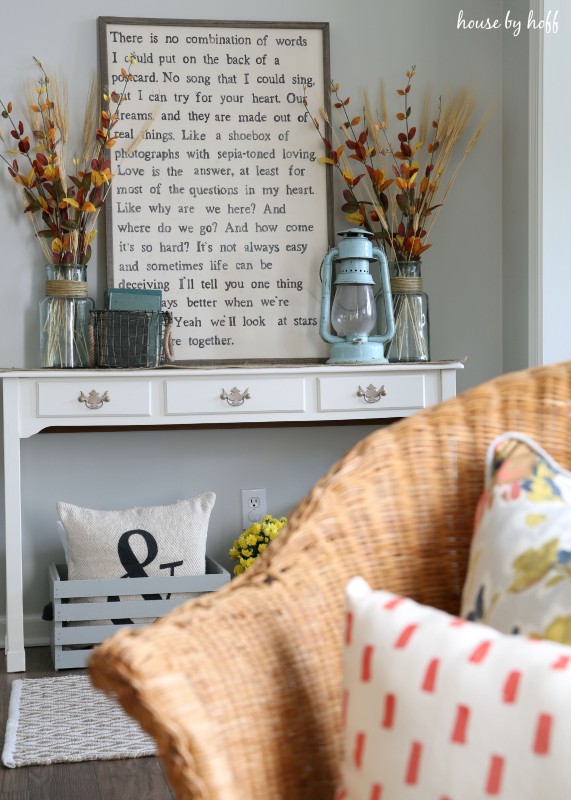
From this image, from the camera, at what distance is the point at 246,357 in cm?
296

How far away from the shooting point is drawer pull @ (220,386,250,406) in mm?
2631

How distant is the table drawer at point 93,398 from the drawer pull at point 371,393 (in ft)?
2.01

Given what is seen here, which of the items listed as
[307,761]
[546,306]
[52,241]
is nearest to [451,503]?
[307,761]

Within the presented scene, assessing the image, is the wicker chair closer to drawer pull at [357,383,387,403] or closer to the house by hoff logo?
drawer pull at [357,383,387,403]

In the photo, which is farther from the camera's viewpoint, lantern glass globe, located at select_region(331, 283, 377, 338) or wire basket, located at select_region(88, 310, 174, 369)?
lantern glass globe, located at select_region(331, 283, 377, 338)

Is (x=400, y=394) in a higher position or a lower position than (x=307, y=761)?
higher

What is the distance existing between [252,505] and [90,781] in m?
1.27

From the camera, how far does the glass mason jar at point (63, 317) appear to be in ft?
9.02

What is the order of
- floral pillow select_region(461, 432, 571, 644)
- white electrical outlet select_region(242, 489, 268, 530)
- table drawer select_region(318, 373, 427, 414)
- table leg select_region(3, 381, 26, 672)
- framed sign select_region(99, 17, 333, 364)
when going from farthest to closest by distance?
white electrical outlet select_region(242, 489, 268, 530) < framed sign select_region(99, 17, 333, 364) < table drawer select_region(318, 373, 427, 414) < table leg select_region(3, 381, 26, 672) < floral pillow select_region(461, 432, 571, 644)

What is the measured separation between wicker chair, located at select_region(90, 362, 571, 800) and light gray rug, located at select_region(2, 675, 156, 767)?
3.48 ft

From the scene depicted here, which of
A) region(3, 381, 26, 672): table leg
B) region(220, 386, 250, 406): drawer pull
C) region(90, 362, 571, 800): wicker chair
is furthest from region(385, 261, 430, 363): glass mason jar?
region(90, 362, 571, 800): wicker chair

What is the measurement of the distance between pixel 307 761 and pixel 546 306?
2.22 meters

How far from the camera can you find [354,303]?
284 centimetres

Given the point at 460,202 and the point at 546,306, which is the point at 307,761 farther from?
the point at 460,202
